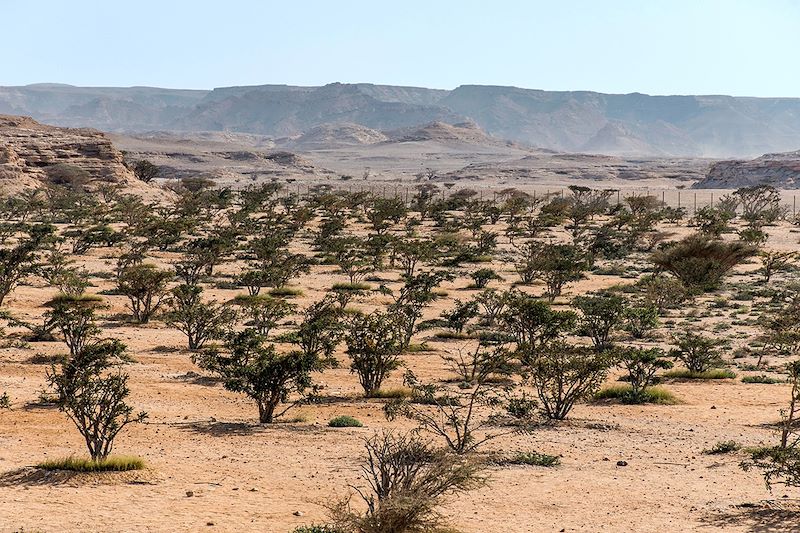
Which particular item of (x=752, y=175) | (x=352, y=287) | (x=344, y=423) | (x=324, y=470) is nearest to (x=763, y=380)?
(x=344, y=423)

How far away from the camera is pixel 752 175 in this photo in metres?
144

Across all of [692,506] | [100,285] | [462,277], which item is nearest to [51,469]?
[692,506]

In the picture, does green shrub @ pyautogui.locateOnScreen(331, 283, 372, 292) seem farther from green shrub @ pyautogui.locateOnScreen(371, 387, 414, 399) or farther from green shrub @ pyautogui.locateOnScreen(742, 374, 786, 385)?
green shrub @ pyautogui.locateOnScreen(742, 374, 786, 385)

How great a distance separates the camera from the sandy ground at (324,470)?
1251 centimetres

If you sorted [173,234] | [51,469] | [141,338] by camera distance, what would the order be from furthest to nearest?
[173,234], [141,338], [51,469]

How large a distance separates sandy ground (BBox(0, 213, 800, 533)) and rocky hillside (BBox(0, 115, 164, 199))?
235 ft

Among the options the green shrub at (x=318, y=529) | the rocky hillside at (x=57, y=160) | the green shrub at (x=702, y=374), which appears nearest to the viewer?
the green shrub at (x=318, y=529)

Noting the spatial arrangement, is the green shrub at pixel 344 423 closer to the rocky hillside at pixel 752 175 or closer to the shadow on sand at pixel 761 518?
the shadow on sand at pixel 761 518

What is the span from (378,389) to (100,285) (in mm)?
20644

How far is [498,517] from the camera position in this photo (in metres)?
12.7

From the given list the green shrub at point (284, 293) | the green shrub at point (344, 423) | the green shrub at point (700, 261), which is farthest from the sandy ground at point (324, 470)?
the green shrub at point (700, 261)

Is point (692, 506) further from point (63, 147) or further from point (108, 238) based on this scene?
point (63, 147)

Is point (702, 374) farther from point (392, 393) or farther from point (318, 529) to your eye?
point (318, 529)

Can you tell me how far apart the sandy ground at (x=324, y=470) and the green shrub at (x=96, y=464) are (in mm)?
267
